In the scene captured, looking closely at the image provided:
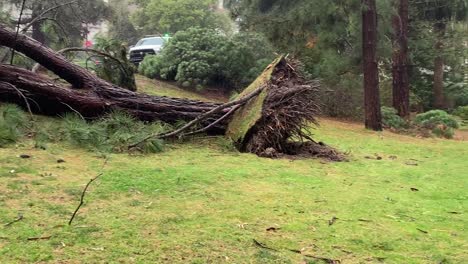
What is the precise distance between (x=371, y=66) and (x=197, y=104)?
22.3ft

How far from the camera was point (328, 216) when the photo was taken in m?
4.72

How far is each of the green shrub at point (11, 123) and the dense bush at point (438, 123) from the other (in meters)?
12.4

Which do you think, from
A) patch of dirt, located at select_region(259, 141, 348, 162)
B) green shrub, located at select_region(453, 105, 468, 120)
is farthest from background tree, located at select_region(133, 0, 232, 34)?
patch of dirt, located at select_region(259, 141, 348, 162)

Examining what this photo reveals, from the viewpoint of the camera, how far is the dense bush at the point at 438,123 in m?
16.1

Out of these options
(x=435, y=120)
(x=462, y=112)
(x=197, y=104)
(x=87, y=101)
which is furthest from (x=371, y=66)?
(x=462, y=112)

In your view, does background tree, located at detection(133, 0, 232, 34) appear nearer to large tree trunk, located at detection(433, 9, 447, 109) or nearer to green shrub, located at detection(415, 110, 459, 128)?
large tree trunk, located at detection(433, 9, 447, 109)

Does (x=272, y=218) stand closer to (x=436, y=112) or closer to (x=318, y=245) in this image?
(x=318, y=245)

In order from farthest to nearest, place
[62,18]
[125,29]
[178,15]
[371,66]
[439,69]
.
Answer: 1. [125,29]
2. [178,15]
3. [439,69]
4. [62,18]
5. [371,66]

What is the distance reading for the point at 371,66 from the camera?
46.4 ft

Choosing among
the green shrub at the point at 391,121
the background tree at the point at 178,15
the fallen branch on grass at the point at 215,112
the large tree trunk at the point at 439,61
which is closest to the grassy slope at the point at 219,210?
the fallen branch on grass at the point at 215,112

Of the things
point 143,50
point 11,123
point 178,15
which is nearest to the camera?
point 11,123

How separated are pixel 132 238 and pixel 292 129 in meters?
4.91

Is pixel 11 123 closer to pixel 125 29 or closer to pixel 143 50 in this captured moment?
pixel 143 50

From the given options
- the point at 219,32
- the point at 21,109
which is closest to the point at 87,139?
the point at 21,109
